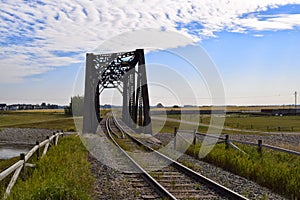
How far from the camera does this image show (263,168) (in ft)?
34.2

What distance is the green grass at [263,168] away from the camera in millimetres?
8695

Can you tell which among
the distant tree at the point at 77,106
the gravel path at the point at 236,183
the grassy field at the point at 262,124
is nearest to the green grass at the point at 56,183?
the gravel path at the point at 236,183

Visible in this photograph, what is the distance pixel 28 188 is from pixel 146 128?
18.4 m

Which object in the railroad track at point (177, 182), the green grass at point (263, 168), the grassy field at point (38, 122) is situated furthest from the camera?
the grassy field at point (38, 122)

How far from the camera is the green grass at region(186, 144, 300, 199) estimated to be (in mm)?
8695


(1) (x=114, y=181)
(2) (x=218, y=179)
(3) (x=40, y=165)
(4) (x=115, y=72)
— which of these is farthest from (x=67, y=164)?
(4) (x=115, y=72)

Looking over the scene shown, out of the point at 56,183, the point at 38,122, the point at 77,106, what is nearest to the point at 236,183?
the point at 56,183

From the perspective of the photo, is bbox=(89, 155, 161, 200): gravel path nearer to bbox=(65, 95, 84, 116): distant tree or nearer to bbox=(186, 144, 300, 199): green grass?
bbox=(186, 144, 300, 199): green grass

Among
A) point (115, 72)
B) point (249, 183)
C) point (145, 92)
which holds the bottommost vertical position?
point (249, 183)

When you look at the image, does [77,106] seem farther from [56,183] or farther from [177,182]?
[56,183]

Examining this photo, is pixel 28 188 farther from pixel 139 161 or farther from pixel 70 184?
pixel 139 161

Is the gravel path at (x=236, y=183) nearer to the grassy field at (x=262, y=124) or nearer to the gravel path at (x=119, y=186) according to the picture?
the gravel path at (x=119, y=186)

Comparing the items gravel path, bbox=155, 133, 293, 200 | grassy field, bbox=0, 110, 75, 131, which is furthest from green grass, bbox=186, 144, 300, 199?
grassy field, bbox=0, 110, 75, 131

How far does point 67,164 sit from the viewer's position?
10648 mm
